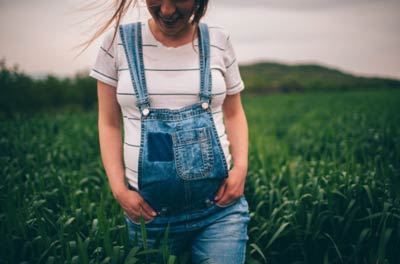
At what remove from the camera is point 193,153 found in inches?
50.9

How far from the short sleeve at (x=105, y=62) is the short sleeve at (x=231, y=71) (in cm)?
57

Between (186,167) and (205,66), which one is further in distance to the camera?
(205,66)

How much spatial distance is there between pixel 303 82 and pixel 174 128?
50403 mm

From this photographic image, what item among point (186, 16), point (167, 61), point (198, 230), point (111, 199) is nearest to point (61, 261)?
point (198, 230)

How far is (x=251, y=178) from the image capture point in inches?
111

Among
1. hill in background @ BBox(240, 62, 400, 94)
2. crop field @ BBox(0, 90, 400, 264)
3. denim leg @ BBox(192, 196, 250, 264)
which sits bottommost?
crop field @ BBox(0, 90, 400, 264)

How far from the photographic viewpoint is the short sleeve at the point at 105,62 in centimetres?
140

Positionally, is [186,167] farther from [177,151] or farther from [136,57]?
[136,57]

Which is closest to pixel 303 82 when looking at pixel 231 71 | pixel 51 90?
pixel 51 90

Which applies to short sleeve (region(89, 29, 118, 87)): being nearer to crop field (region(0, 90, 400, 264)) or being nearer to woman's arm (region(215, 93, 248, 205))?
woman's arm (region(215, 93, 248, 205))

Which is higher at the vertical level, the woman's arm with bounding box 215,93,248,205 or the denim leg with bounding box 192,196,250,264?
the woman's arm with bounding box 215,93,248,205

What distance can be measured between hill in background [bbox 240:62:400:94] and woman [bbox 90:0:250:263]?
39.5 m

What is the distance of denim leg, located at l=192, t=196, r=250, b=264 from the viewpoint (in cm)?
137

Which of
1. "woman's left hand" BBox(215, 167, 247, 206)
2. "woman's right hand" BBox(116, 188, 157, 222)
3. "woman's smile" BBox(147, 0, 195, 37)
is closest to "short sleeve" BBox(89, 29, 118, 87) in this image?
"woman's smile" BBox(147, 0, 195, 37)
